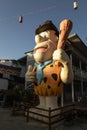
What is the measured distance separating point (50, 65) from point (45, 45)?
3.51 ft

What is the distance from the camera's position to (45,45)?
809cm

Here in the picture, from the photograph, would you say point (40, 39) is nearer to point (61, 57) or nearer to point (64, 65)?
point (61, 57)

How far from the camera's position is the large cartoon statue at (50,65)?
736cm

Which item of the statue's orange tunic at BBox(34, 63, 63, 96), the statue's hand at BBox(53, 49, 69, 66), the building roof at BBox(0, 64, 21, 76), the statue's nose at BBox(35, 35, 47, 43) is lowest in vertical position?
the statue's orange tunic at BBox(34, 63, 63, 96)

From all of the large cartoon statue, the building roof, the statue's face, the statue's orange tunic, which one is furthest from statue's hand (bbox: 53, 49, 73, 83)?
the building roof

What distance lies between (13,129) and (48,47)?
13.9 feet

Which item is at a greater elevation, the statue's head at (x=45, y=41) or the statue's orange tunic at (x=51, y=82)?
the statue's head at (x=45, y=41)

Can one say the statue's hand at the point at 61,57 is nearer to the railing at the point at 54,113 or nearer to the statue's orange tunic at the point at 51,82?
the statue's orange tunic at the point at 51,82

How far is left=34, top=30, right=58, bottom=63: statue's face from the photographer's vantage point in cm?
805

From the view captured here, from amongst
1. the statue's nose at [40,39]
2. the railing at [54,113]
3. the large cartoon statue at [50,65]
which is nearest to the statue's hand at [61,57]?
the large cartoon statue at [50,65]

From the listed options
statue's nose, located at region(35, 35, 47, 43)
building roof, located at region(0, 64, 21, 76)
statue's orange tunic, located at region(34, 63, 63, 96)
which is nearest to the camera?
statue's orange tunic, located at region(34, 63, 63, 96)

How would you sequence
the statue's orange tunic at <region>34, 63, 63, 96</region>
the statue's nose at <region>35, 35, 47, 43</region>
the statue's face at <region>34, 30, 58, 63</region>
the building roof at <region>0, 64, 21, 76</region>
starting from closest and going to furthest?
the statue's orange tunic at <region>34, 63, 63, 96</region>, the statue's face at <region>34, 30, 58, 63</region>, the statue's nose at <region>35, 35, 47, 43</region>, the building roof at <region>0, 64, 21, 76</region>

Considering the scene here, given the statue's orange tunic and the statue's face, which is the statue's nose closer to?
the statue's face

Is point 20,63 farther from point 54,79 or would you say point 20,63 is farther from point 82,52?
point 54,79
